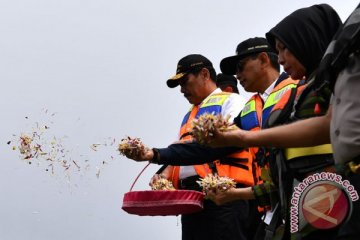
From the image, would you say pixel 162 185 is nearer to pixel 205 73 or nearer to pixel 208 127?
pixel 205 73

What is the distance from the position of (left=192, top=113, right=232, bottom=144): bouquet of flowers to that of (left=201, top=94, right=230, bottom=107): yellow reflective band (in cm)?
319

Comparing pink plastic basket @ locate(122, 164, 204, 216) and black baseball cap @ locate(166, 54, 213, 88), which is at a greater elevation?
black baseball cap @ locate(166, 54, 213, 88)

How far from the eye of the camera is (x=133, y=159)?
546 cm

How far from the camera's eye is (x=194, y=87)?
720 centimetres

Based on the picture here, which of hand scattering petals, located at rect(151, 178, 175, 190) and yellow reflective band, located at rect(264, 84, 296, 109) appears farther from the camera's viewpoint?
hand scattering petals, located at rect(151, 178, 175, 190)

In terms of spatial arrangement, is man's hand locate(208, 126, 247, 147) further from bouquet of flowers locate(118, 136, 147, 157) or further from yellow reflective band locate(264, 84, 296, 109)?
bouquet of flowers locate(118, 136, 147, 157)

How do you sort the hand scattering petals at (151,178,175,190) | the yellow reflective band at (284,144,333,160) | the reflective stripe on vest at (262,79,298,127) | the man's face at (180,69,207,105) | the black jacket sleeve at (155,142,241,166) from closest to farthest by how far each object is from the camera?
the yellow reflective band at (284,144,333,160), the reflective stripe on vest at (262,79,298,127), the black jacket sleeve at (155,142,241,166), the hand scattering petals at (151,178,175,190), the man's face at (180,69,207,105)

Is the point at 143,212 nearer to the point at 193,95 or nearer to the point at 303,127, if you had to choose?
the point at 193,95

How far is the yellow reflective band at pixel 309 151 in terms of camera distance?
11.4 feet

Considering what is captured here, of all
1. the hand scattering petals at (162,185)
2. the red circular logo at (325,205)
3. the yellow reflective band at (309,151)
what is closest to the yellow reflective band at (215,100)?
the hand scattering petals at (162,185)

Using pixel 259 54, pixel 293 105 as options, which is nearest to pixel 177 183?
pixel 259 54

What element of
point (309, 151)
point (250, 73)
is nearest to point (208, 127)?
point (309, 151)

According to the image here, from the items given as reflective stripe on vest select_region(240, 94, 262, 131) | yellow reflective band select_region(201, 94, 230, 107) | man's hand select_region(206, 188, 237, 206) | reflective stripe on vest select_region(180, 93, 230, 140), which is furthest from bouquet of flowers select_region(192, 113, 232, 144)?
yellow reflective band select_region(201, 94, 230, 107)

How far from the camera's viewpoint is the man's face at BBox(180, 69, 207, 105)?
7.17 meters
